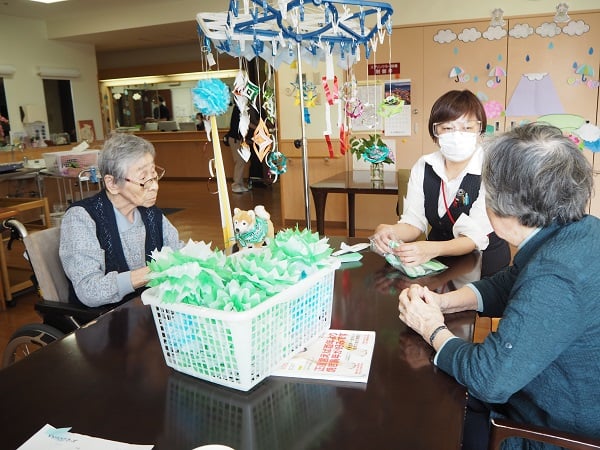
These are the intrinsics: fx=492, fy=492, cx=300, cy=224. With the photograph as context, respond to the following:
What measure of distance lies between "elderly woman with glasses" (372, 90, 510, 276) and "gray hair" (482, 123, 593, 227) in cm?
78

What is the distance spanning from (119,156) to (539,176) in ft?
4.72

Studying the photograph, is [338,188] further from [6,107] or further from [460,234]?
[6,107]

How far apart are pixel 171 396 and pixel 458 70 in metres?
4.78

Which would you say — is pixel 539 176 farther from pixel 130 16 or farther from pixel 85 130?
pixel 85 130

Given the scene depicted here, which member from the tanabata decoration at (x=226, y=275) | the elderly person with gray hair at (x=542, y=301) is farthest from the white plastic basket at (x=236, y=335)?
the elderly person with gray hair at (x=542, y=301)

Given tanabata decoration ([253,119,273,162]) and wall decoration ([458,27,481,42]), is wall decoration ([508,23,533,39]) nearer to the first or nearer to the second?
wall decoration ([458,27,481,42])

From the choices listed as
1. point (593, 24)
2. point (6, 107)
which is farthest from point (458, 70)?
point (6, 107)

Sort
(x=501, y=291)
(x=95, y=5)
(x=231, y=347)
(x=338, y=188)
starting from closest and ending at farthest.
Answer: (x=231, y=347), (x=501, y=291), (x=338, y=188), (x=95, y=5)

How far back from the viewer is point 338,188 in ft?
13.6

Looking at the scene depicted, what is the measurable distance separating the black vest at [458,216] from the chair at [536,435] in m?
1.04

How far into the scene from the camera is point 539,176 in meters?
1.01

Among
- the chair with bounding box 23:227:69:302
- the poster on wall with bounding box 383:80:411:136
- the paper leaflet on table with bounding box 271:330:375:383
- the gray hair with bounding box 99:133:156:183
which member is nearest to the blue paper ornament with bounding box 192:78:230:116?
the gray hair with bounding box 99:133:156:183

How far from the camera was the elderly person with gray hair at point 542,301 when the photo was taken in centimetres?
93

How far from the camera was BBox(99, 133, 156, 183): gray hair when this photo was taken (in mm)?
1827
